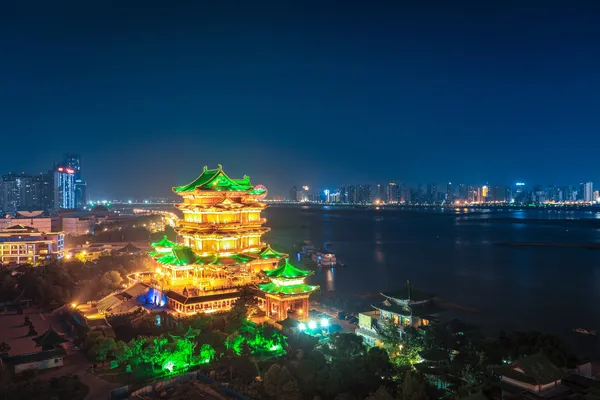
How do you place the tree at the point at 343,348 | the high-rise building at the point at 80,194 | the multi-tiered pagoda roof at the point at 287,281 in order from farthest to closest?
the high-rise building at the point at 80,194 → the multi-tiered pagoda roof at the point at 287,281 → the tree at the point at 343,348

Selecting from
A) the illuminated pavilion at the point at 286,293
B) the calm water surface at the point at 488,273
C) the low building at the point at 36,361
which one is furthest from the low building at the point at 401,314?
the low building at the point at 36,361

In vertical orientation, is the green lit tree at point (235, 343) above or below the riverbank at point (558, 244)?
above

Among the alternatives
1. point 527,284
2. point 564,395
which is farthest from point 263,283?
point 527,284

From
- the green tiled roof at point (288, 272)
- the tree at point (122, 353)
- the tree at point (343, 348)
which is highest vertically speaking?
the green tiled roof at point (288, 272)

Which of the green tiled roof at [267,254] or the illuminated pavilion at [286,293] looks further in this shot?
the green tiled roof at [267,254]

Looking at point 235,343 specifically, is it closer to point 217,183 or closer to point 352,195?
point 217,183

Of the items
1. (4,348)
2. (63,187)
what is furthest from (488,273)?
(63,187)

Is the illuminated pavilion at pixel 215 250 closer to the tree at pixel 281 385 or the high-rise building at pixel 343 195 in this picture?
the tree at pixel 281 385

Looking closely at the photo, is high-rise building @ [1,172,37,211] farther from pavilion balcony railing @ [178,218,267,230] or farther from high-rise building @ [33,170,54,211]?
pavilion balcony railing @ [178,218,267,230]
